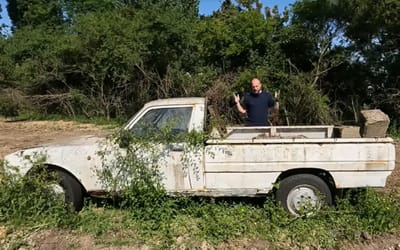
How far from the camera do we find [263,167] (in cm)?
558

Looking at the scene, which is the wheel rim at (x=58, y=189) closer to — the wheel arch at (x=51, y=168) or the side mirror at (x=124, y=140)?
the wheel arch at (x=51, y=168)

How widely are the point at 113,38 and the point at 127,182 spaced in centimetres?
1159

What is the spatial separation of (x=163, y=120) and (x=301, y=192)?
6.84ft

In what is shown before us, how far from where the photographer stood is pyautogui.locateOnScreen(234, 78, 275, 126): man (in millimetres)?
7016

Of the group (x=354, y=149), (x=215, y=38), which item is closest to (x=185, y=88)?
(x=215, y=38)

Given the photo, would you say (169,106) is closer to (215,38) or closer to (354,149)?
(354,149)

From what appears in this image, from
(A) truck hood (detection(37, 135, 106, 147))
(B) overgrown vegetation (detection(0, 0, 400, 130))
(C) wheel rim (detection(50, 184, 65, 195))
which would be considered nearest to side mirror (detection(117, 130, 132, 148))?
(A) truck hood (detection(37, 135, 106, 147))

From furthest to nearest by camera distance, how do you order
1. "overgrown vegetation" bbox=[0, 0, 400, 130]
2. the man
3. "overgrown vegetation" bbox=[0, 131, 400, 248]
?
"overgrown vegetation" bbox=[0, 0, 400, 130] < the man < "overgrown vegetation" bbox=[0, 131, 400, 248]

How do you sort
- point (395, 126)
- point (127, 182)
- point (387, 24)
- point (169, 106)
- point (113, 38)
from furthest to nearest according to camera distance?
point (113, 38) → point (395, 126) → point (387, 24) → point (169, 106) → point (127, 182)

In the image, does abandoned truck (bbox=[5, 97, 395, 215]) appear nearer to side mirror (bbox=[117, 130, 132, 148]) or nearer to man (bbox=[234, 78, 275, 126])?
side mirror (bbox=[117, 130, 132, 148])

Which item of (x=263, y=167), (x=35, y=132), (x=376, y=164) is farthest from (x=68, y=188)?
(x=35, y=132)

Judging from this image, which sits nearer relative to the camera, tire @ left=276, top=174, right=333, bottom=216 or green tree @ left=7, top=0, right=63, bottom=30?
tire @ left=276, top=174, right=333, bottom=216

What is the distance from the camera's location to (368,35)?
13844 mm

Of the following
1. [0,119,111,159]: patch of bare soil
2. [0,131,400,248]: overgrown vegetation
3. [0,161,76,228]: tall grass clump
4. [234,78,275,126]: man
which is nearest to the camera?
[0,131,400,248]: overgrown vegetation
